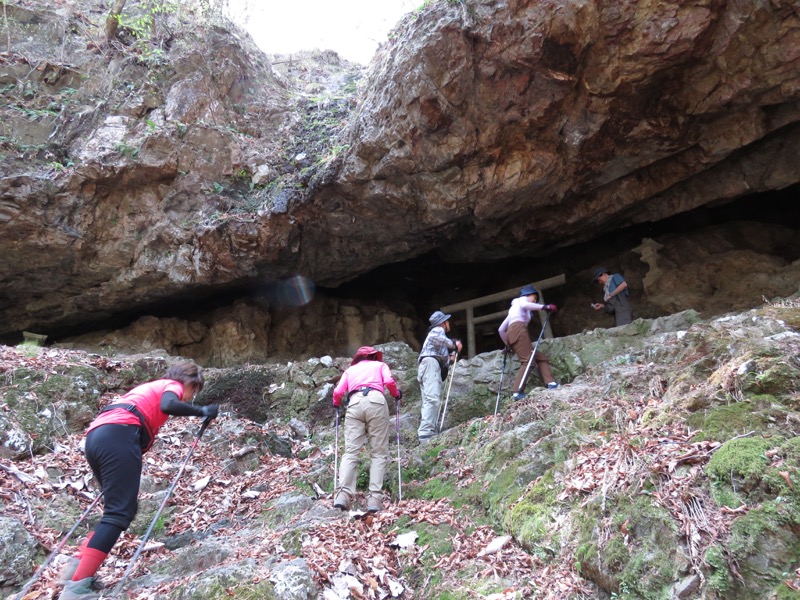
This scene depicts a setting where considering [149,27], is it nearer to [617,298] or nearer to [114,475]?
[617,298]

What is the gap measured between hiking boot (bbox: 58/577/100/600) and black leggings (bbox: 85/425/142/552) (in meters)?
0.23

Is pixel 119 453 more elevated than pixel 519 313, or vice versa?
pixel 519 313

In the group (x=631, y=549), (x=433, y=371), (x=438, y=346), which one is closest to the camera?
(x=631, y=549)

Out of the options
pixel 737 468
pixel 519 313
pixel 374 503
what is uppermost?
pixel 519 313

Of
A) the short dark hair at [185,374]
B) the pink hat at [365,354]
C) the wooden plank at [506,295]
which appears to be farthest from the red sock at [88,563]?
the wooden plank at [506,295]

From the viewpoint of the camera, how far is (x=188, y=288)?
12.9 m

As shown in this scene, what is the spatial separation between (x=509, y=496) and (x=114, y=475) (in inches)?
126

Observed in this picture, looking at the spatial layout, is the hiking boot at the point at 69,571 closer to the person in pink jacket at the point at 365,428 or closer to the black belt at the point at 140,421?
the black belt at the point at 140,421

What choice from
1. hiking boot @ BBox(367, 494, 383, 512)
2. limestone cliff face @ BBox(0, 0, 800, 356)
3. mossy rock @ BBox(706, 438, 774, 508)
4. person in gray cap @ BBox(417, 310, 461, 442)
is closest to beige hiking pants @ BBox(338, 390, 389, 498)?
hiking boot @ BBox(367, 494, 383, 512)

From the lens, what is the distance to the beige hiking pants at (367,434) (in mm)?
5242

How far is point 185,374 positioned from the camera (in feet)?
14.9

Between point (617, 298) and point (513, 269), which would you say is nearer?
point (617, 298)

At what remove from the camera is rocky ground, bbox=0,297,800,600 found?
2977 mm

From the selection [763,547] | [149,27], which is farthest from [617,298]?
[149,27]
